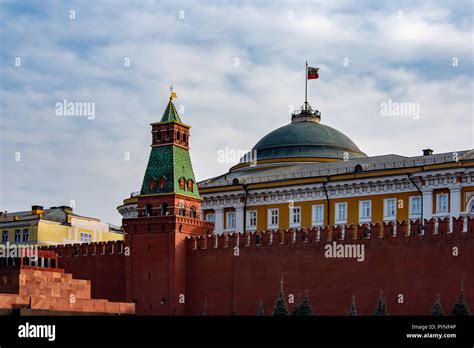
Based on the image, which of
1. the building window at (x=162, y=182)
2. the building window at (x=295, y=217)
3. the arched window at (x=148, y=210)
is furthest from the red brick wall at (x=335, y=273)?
the building window at (x=295, y=217)

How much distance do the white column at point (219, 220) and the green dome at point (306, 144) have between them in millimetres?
4163

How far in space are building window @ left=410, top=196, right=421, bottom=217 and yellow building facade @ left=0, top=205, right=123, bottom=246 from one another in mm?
22519

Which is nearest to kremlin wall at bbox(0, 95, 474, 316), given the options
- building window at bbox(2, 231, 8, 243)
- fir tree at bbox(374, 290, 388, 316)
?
fir tree at bbox(374, 290, 388, 316)

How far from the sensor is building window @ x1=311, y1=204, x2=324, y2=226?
4728 cm

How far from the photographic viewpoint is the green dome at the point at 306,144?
5288 cm

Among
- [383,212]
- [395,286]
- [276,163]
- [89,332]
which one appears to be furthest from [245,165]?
[89,332]

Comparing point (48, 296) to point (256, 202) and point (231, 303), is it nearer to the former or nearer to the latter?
point (231, 303)

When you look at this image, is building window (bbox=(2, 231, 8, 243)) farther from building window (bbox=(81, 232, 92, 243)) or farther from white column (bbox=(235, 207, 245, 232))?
white column (bbox=(235, 207, 245, 232))

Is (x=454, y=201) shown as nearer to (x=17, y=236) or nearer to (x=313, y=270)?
(x=313, y=270)

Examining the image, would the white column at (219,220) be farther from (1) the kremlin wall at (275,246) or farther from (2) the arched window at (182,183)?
(2) the arched window at (182,183)

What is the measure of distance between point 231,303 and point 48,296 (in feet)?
22.1

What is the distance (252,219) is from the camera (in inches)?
1956

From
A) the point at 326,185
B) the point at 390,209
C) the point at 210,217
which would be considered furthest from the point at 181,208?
the point at 390,209

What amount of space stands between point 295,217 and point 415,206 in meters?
5.82
